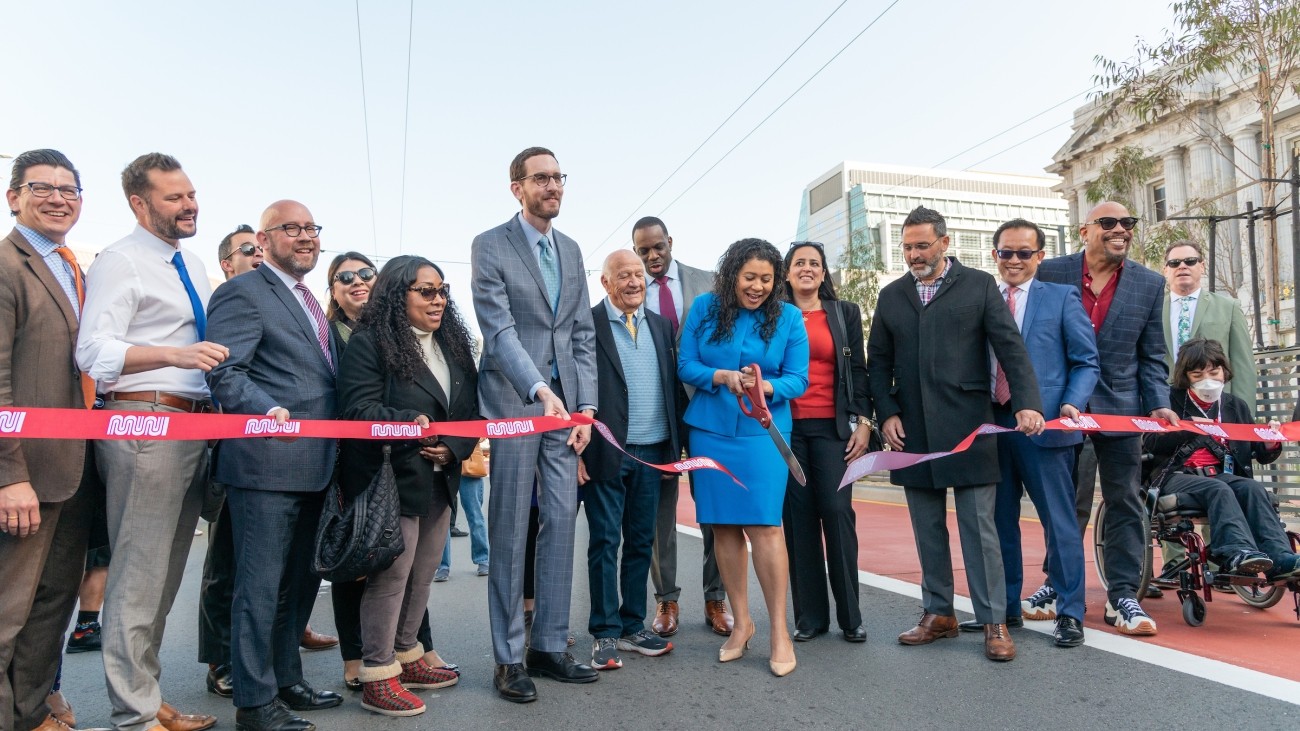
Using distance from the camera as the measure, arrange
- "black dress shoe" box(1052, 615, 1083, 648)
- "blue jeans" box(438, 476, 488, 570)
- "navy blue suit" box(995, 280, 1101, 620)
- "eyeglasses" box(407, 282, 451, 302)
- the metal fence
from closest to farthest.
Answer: "eyeglasses" box(407, 282, 451, 302), "black dress shoe" box(1052, 615, 1083, 648), "navy blue suit" box(995, 280, 1101, 620), the metal fence, "blue jeans" box(438, 476, 488, 570)

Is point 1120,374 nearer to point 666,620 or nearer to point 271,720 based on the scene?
point 666,620

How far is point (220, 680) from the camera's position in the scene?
15.3ft

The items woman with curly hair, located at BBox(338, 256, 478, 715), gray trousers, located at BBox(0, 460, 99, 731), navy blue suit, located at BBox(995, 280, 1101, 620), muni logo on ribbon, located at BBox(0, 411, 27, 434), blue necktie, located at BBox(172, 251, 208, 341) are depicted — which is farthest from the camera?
navy blue suit, located at BBox(995, 280, 1101, 620)

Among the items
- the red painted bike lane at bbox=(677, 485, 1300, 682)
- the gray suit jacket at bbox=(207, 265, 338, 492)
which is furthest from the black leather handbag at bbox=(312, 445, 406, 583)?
the red painted bike lane at bbox=(677, 485, 1300, 682)

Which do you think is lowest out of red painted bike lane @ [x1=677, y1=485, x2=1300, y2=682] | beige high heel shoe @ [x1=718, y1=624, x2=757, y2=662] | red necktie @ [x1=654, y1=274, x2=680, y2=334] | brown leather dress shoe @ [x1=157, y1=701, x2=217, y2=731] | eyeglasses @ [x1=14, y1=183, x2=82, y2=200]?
red painted bike lane @ [x1=677, y1=485, x2=1300, y2=682]

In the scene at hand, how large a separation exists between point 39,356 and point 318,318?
1.10 metres

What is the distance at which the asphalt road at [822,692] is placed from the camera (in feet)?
12.7

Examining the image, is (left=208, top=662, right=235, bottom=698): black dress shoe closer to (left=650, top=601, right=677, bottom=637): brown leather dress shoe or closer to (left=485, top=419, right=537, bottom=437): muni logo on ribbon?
(left=485, top=419, right=537, bottom=437): muni logo on ribbon

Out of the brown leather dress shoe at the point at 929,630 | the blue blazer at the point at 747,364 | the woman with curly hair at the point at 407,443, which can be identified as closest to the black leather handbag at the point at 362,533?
the woman with curly hair at the point at 407,443

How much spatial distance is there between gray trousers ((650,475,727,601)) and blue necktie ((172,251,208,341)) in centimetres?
275

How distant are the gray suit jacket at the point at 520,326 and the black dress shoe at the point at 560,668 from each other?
115cm

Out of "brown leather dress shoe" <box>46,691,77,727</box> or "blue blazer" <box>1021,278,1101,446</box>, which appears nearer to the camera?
"brown leather dress shoe" <box>46,691,77,727</box>

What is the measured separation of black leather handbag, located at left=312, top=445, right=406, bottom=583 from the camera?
13.0ft

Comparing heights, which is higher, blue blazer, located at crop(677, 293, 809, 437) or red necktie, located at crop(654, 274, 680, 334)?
red necktie, located at crop(654, 274, 680, 334)
